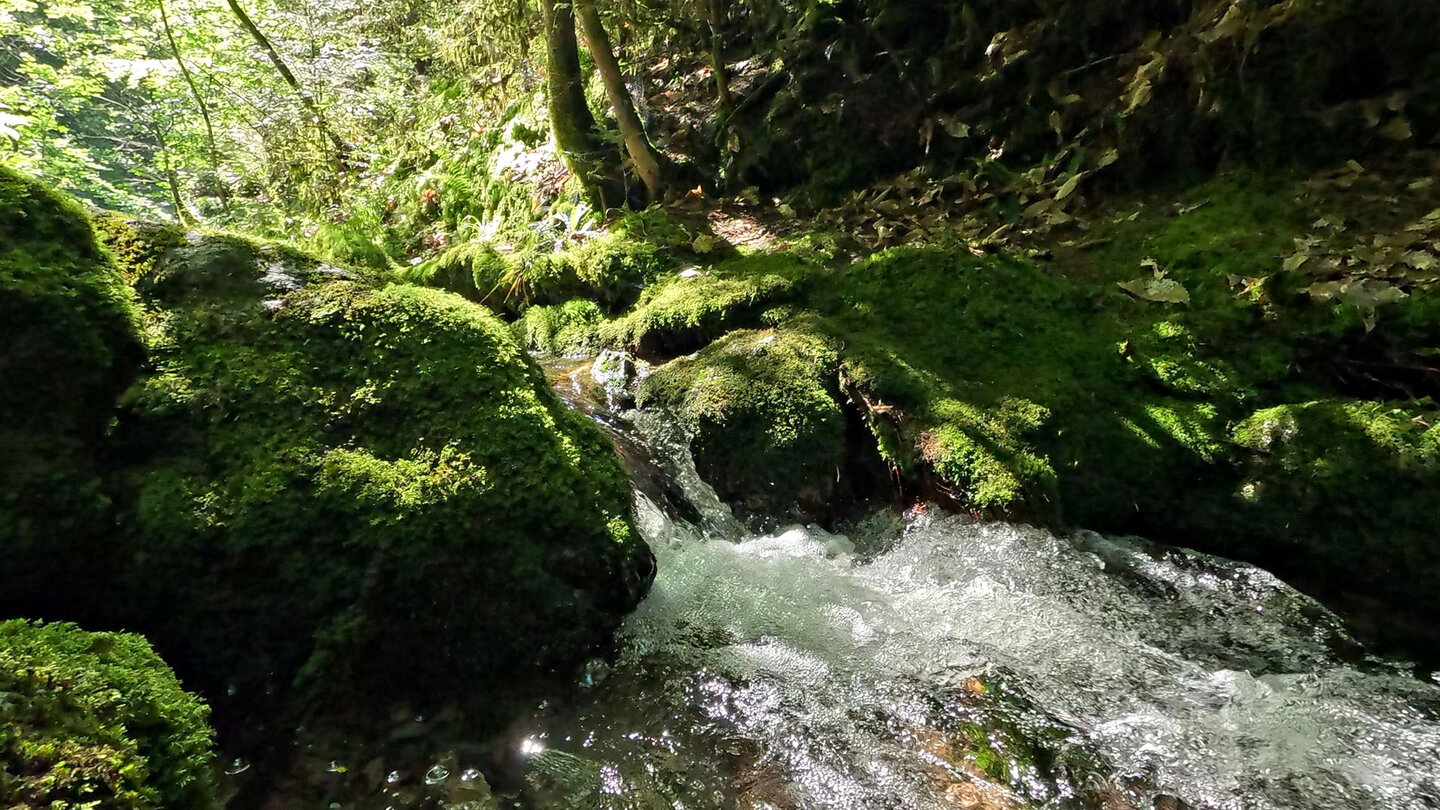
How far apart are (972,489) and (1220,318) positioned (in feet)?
6.51

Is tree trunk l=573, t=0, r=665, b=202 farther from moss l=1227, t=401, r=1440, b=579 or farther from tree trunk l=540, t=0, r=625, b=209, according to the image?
moss l=1227, t=401, r=1440, b=579

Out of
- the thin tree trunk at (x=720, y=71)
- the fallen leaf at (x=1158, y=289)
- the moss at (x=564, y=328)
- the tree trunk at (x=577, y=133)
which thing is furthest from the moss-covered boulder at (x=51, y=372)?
the thin tree trunk at (x=720, y=71)

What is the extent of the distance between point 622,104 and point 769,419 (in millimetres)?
4603

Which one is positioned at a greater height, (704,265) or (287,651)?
(704,265)

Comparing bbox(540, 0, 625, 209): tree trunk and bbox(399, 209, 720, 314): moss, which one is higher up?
bbox(540, 0, 625, 209): tree trunk

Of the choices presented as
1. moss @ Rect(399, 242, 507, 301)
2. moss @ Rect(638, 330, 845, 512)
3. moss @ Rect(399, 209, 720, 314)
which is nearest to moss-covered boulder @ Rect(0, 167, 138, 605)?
moss @ Rect(638, 330, 845, 512)

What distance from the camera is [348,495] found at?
2438 mm

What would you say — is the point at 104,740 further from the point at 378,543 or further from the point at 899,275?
the point at 899,275

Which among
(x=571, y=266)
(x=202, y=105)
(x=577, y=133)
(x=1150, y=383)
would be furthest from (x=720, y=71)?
(x=202, y=105)

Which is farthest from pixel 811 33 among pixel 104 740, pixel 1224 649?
pixel 104 740

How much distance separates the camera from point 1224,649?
9.23 feet

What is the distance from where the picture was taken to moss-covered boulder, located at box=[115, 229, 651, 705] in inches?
89.4

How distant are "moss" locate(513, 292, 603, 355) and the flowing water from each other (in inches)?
119

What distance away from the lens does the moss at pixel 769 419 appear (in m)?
3.87
